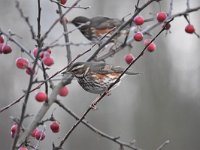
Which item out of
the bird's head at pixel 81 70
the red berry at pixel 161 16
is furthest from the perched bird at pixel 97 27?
the red berry at pixel 161 16

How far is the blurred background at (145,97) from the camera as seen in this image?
1145 centimetres

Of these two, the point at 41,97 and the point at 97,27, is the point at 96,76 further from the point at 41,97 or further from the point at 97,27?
the point at 41,97

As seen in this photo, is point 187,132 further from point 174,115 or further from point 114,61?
point 114,61

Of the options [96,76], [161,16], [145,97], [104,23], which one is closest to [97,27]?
[104,23]

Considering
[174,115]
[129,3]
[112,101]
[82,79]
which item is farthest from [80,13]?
[82,79]

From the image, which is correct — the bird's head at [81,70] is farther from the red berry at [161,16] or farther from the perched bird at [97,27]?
the perched bird at [97,27]

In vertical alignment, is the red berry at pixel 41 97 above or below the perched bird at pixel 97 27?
below

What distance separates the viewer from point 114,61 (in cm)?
1147

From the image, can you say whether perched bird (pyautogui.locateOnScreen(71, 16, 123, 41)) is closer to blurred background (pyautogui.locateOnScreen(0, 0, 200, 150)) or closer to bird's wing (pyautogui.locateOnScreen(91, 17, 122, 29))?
bird's wing (pyautogui.locateOnScreen(91, 17, 122, 29))

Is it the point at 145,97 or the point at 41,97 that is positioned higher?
the point at 145,97

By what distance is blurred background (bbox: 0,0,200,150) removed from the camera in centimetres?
1145

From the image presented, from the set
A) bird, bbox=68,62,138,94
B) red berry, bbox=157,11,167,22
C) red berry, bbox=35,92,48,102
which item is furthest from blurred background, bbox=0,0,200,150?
red berry, bbox=35,92,48,102

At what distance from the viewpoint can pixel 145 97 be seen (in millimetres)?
12227

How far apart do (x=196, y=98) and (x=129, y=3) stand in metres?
2.89
